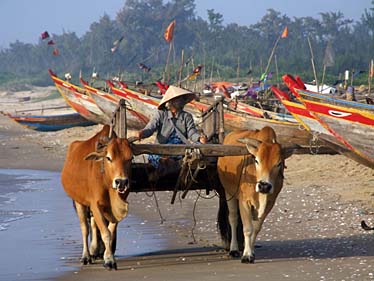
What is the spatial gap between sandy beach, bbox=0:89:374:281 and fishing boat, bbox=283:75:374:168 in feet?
2.45

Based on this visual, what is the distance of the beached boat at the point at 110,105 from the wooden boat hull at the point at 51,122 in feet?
12.3

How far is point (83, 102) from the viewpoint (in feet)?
98.5

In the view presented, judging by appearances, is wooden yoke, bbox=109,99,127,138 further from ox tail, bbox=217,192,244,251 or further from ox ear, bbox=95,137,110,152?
ox tail, bbox=217,192,244,251

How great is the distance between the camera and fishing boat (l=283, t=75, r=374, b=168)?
41.5ft

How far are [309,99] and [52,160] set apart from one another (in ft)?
35.2

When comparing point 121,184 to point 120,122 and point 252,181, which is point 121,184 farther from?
point 252,181

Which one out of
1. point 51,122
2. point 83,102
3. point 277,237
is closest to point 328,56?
point 83,102

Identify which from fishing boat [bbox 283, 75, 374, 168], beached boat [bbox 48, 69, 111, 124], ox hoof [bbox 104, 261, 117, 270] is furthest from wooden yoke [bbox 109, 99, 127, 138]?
beached boat [bbox 48, 69, 111, 124]

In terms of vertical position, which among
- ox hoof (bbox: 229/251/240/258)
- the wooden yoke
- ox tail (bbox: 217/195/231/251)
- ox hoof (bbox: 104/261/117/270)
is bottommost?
ox hoof (bbox: 229/251/240/258)

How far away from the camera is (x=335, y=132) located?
534 inches

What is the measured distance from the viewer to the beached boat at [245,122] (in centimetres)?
1692

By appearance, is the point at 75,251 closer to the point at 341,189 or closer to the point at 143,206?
the point at 143,206

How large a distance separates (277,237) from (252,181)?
1.92 metres

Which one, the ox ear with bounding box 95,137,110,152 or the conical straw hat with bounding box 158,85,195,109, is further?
the conical straw hat with bounding box 158,85,195,109
